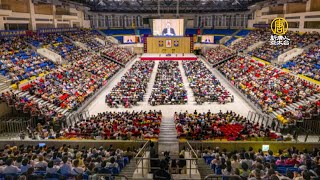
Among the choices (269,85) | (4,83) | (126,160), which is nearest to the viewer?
(126,160)

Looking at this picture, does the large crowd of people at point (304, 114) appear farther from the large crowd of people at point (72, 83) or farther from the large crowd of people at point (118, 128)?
the large crowd of people at point (72, 83)

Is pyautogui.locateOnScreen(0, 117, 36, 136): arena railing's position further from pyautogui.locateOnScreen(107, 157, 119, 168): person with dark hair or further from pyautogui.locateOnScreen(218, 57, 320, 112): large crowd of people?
pyautogui.locateOnScreen(218, 57, 320, 112): large crowd of people

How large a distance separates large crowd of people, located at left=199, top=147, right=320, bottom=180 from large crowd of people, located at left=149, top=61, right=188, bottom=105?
1324 cm

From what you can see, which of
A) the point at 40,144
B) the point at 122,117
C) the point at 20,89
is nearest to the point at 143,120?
the point at 122,117

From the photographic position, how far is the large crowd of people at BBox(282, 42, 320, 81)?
86.1 ft

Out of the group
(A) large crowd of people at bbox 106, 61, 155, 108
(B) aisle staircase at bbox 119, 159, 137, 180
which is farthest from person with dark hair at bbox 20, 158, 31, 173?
(A) large crowd of people at bbox 106, 61, 155, 108

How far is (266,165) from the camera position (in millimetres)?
9641

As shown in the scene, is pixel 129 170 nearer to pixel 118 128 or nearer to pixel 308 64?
pixel 118 128

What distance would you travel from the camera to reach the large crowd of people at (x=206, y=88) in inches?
1020

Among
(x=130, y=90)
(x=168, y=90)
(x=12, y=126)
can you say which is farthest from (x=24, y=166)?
(x=168, y=90)

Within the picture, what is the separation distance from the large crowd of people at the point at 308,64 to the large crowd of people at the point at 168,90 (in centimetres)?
1262

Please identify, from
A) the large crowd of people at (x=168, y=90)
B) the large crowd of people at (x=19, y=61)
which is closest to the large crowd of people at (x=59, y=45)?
the large crowd of people at (x=19, y=61)

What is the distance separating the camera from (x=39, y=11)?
134 ft

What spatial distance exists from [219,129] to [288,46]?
27137 mm
